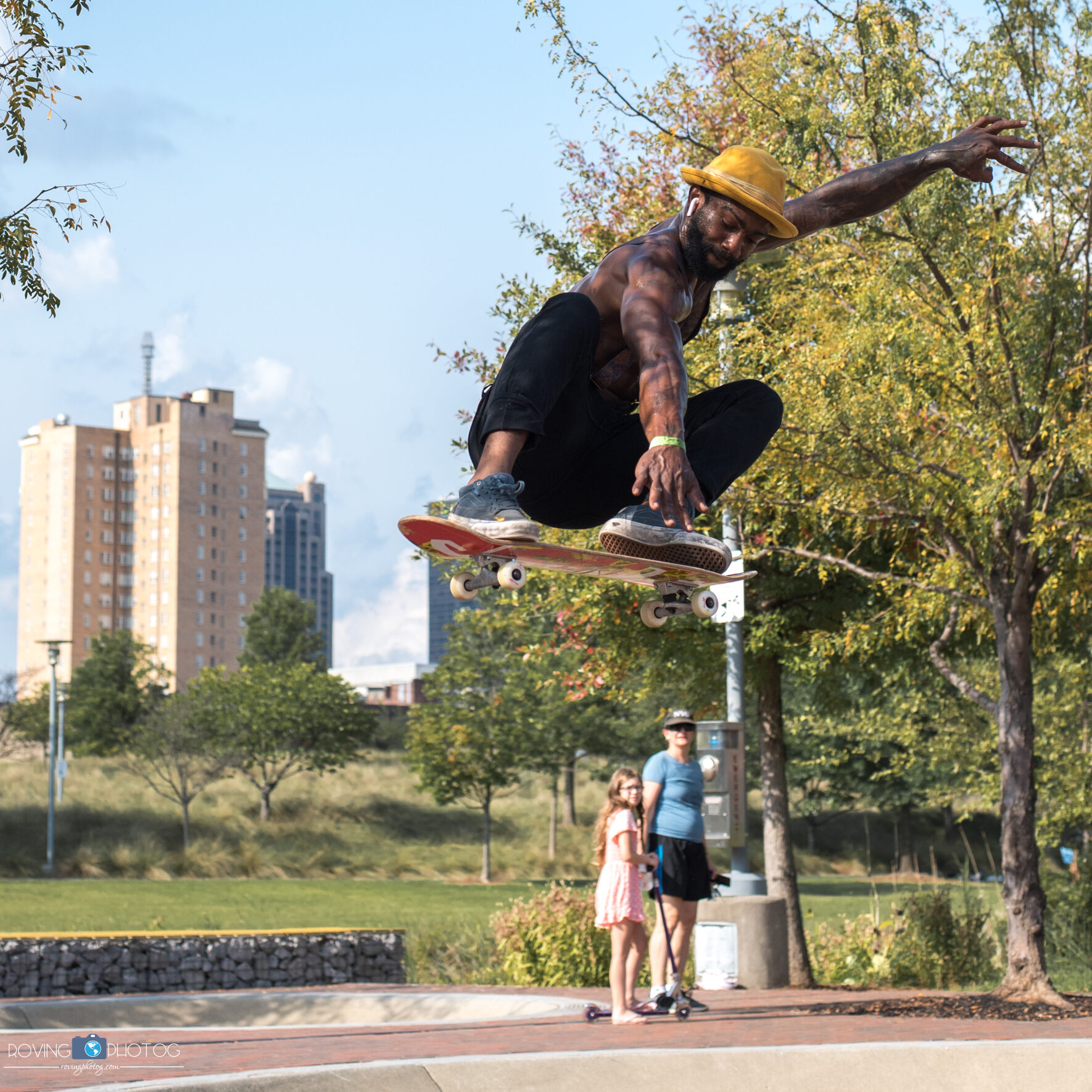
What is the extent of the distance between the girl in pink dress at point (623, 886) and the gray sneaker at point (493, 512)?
225 inches

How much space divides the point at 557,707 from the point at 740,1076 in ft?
122

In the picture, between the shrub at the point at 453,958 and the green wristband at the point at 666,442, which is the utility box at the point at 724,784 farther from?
the green wristband at the point at 666,442

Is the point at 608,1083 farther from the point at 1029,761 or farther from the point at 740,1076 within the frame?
the point at 1029,761

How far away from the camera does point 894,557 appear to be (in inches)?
462

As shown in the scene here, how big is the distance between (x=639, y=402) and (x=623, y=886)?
620 cm

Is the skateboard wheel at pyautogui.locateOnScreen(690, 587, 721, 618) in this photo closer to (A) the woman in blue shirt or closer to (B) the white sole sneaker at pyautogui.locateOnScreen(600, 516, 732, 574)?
(B) the white sole sneaker at pyautogui.locateOnScreen(600, 516, 732, 574)

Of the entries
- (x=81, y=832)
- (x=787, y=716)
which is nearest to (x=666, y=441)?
(x=787, y=716)

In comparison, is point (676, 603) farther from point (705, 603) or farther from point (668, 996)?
point (668, 996)

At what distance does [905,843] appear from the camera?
176 feet

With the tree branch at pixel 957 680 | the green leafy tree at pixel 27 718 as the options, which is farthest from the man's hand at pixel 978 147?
the green leafy tree at pixel 27 718

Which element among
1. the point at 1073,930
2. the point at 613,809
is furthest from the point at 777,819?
the point at 613,809

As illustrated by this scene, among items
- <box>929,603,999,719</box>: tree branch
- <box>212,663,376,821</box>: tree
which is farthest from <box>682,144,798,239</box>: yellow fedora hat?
<box>212,663,376,821</box>: tree

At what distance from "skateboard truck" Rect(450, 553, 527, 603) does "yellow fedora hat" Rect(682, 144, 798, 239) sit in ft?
3.66

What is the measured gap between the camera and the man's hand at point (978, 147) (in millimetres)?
4383
